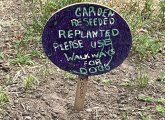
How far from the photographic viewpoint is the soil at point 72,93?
2564mm

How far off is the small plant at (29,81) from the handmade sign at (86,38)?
1.33 ft

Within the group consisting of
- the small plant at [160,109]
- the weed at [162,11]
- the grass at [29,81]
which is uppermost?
the weed at [162,11]

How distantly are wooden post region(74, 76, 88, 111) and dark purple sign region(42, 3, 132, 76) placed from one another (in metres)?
0.06

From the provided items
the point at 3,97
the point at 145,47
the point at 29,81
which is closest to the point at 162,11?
the point at 145,47

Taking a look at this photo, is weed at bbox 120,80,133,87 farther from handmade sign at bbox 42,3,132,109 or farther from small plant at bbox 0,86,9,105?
small plant at bbox 0,86,9,105

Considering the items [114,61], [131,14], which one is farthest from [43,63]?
[131,14]

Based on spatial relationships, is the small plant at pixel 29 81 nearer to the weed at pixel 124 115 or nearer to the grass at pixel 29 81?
the grass at pixel 29 81

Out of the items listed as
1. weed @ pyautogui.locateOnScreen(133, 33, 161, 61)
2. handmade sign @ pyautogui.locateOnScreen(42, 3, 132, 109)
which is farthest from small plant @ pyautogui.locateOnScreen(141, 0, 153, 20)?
handmade sign @ pyautogui.locateOnScreen(42, 3, 132, 109)

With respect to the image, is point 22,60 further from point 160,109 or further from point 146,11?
point 146,11

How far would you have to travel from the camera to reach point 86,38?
2.32 meters

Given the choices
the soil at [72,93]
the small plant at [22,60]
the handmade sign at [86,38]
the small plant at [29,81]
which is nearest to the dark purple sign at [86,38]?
the handmade sign at [86,38]

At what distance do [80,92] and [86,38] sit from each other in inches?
13.4

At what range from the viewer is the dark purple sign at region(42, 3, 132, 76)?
2264 millimetres

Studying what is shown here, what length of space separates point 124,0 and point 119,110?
1410 millimetres
